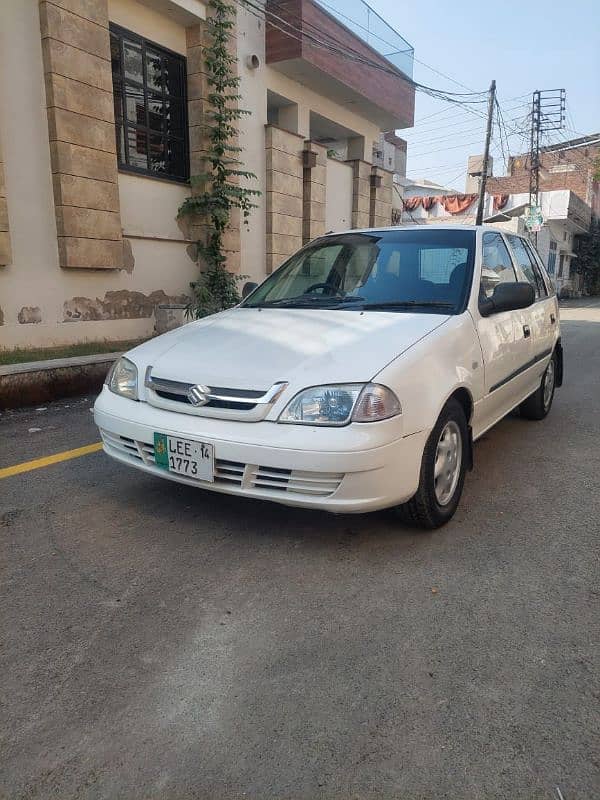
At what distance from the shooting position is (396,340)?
3006 mm

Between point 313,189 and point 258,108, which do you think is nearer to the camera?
point 258,108

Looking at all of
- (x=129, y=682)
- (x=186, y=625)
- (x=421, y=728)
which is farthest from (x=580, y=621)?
(x=129, y=682)

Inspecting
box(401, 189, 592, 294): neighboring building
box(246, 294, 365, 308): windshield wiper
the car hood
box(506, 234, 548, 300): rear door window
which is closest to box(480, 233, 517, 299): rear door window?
box(506, 234, 548, 300): rear door window

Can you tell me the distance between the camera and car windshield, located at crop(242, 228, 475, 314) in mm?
3639

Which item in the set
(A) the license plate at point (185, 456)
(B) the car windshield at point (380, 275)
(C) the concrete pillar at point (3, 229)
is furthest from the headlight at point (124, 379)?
(C) the concrete pillar at point (3, 229)

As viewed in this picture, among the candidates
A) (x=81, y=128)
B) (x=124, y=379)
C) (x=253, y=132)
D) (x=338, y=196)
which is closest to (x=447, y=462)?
(x=124, y=379)

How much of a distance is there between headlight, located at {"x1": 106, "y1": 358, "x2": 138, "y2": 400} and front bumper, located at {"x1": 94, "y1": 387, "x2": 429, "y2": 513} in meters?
0.43

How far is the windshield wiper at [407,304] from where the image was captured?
353cm

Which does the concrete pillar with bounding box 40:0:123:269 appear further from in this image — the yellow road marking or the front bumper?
the front bumper

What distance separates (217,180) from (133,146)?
57.0 inches

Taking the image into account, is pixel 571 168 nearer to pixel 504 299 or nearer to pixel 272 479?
pixel 504 299

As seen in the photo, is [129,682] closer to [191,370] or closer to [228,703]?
[228,703]

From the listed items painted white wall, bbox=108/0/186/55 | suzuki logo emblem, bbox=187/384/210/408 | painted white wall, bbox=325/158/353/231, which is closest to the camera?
suzuki logo emblem, bbox=187/384/210/408

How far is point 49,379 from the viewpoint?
6.15 meters
